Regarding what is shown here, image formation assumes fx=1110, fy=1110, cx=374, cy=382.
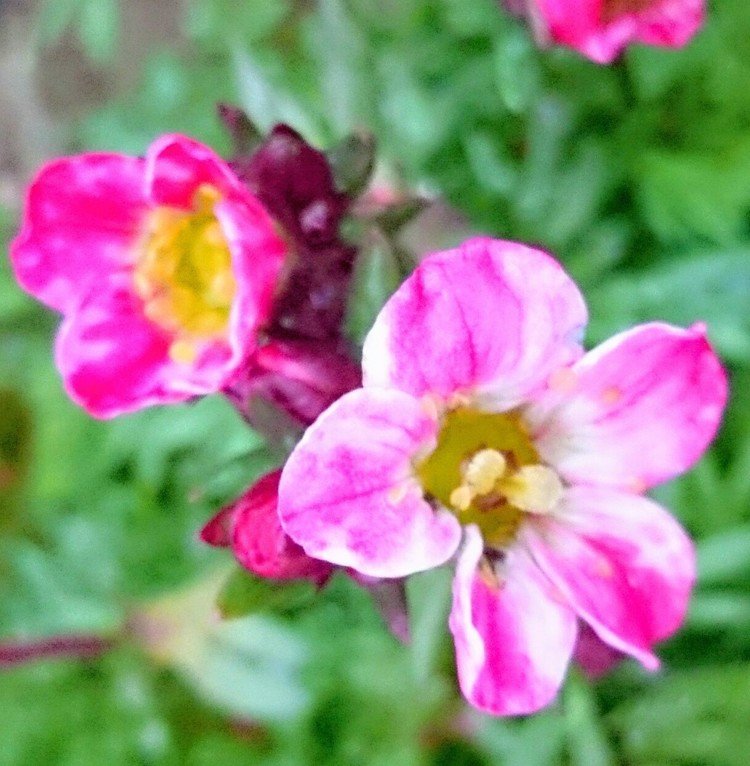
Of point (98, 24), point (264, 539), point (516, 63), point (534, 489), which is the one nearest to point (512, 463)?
point (534, 489)

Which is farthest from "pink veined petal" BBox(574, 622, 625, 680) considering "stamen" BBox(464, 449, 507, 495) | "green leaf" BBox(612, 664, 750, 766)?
"green leaf" BBox(612, 664, 750, 766)

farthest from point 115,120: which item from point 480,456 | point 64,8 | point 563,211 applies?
point 480,456

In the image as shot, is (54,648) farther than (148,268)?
Yes

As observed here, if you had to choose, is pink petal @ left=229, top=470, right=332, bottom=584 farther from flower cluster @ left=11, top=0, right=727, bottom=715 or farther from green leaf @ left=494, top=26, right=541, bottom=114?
green leaf @ left=494, top=26, right=541, bottom=114

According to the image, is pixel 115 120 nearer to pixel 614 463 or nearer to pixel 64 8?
pixel 64 8

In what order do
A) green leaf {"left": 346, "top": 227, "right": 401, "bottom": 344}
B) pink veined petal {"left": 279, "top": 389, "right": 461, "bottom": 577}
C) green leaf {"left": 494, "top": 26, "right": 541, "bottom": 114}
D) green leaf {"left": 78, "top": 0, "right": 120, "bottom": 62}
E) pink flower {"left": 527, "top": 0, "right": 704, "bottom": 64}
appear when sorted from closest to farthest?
pink veined petal {"left": 279, "top": 389, "right": 461, "bottom": 577}
green leaf {"left": 346, "top": 227, "right": 401, "bottom": 344}
pink flower {"left": 527, "top": 0, "right": 704, "bottom": 64}
green leaf {"left": 494, "top": 26, "right": 541, "bottom": 114}
green leaf {"left": 78, "top": 0, "right": 120, "bottom": 62}

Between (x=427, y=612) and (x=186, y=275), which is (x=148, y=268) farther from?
(x=427, y=612)
